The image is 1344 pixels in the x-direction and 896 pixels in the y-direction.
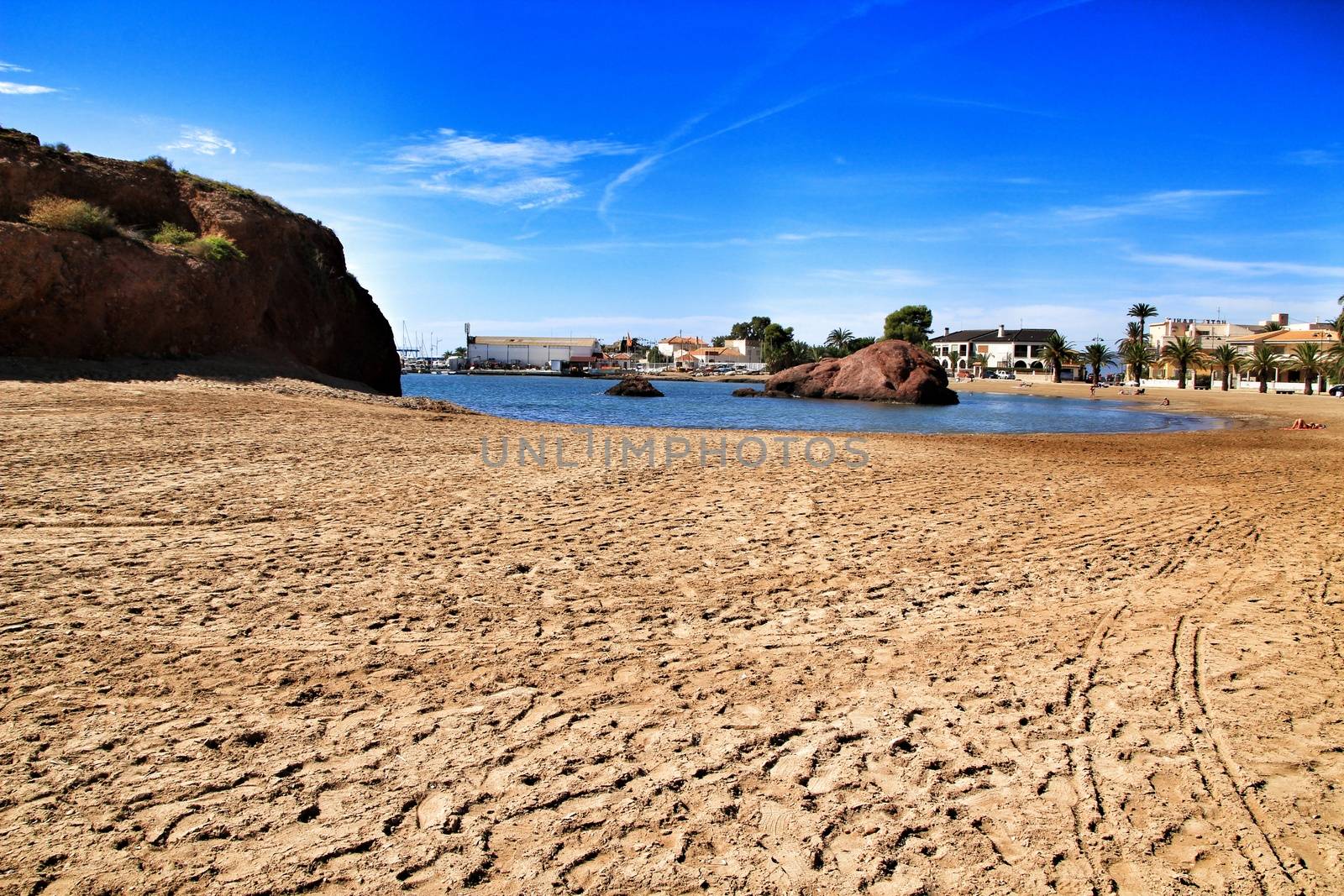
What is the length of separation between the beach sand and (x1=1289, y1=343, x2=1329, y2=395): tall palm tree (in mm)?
62508

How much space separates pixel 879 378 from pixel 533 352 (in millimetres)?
94089

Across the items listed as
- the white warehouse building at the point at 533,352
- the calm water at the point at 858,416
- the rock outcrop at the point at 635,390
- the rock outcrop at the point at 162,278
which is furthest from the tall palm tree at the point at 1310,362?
the white warehouse building at the point at 533,352

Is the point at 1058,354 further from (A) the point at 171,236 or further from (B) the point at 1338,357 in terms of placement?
(A) the point at 171,236

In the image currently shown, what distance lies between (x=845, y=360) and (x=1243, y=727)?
54.1 metres

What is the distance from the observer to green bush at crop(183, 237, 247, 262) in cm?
2327

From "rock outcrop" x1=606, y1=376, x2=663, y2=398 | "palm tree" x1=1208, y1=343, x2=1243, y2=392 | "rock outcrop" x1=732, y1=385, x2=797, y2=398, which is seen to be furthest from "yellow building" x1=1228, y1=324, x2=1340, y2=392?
"rock outcrop" x1=606, y1=376, x2=663, y2=398

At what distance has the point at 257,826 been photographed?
288 centimetres

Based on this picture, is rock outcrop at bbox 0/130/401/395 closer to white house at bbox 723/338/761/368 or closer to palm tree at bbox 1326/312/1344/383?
palm tree at bbox 1326/312/1344/383

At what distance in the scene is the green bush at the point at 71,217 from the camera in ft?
64.3

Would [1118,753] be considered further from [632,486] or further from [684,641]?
[632,486]

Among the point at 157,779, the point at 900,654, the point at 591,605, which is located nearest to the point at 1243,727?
the point at 900,654

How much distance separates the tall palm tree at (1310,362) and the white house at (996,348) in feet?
130

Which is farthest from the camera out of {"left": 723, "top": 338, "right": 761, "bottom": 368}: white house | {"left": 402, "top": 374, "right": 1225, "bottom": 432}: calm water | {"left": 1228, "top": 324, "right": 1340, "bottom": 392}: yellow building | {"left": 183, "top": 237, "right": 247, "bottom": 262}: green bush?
{"left": 723, "top": 338, "right": 761, "bottom": 368}: white house

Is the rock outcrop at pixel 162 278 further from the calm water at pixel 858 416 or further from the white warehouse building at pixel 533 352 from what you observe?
the white warehouse building at pixel 533 352
